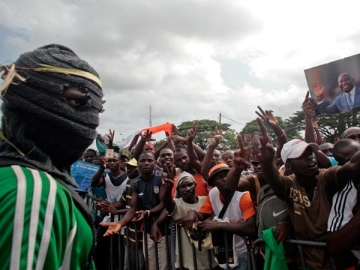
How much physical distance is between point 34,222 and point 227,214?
8.91 feet

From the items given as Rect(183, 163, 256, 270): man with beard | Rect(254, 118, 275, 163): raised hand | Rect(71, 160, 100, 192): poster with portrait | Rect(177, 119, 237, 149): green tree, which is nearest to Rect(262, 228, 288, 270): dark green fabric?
Rect(183, 163, 256, 270): man with beard

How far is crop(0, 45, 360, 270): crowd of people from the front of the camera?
0.95 metres

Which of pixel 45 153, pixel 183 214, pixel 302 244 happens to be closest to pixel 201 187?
pixel 183 214

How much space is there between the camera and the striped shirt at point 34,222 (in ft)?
2.83

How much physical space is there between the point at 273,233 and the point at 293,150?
0.81 meters

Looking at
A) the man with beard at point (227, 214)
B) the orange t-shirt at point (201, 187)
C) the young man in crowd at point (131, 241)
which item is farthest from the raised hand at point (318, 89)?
the young man in crowd at point (131, 241)

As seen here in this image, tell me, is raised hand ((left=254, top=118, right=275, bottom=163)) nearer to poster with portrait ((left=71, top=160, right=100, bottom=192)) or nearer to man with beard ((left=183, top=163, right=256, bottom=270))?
man with beard ((left=183, top=163, right=256, bottom=270))

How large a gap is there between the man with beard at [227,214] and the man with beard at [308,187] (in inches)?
18.4

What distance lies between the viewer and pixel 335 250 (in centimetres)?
243

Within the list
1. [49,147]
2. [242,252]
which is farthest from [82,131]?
[242,252]

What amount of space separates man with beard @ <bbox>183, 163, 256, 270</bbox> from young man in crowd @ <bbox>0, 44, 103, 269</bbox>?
2100 mm

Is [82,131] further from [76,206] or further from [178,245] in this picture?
[178,245]

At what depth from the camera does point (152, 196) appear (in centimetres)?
435

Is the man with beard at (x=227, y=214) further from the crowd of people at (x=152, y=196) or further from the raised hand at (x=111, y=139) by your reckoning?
the raised hand at (x=111, y=139)
